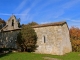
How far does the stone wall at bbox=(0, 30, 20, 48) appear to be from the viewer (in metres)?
32.4

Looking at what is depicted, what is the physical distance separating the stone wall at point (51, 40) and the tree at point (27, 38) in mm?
1065

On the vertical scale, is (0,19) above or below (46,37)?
above

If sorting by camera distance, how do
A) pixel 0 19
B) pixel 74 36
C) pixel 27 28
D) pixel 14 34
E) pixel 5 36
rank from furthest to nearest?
pixel 0 19 → pixel 74 36 → pixel 5 36 → pixel 14 34 → pixel 27 28

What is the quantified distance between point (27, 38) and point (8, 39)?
9224 mm

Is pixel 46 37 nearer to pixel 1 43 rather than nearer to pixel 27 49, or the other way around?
pixel 27 49

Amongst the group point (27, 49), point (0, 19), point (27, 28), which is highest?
point (0, 19)

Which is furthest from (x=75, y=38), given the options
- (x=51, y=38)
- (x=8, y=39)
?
(x=8, y=39)

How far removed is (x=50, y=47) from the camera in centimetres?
2641

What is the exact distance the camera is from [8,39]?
34219 millimetres

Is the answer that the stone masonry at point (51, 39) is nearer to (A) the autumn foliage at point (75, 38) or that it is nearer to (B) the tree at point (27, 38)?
(B) the tree at point (27, 38)

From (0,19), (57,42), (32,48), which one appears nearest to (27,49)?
(32,48)

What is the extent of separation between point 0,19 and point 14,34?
33.0 m

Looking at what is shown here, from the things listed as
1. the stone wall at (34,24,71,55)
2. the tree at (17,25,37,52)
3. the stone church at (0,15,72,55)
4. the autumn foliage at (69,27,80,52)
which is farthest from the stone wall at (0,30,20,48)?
the autumn foliage at (69,27,80,52)

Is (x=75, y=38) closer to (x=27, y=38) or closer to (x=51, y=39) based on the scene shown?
(x=51, y=39)
